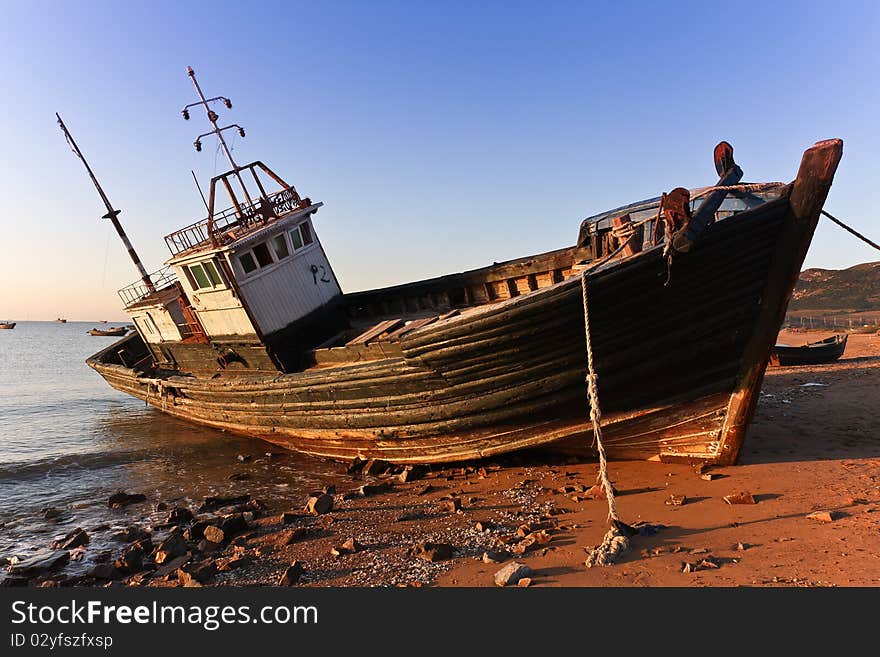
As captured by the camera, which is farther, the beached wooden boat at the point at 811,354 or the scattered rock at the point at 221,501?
the beached wooden boat at the point at 811,354

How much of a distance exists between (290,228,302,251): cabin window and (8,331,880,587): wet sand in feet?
18.7

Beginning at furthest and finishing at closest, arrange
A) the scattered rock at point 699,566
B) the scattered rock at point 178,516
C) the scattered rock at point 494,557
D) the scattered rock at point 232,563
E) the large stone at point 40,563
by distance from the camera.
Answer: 1. the scattered rock at point 178,516
2. the large stone at point 40,563
3. the scattered rock at point 232,563
4. the scattered rock at point 494,557
5. the scattered rock at point 699,566

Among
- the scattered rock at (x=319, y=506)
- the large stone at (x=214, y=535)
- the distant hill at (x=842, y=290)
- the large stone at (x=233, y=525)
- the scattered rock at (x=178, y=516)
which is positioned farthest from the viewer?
the distant hill at (x=842, y=290)

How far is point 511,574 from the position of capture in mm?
4598

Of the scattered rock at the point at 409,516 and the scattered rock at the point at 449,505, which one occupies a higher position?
the scattered rock at the point at 409,516

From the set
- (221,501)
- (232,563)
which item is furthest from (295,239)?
(232,563)

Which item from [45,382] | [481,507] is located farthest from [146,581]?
[45,382]

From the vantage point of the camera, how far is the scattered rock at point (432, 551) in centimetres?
529

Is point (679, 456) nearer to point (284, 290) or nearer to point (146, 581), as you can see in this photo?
point (146, 581)

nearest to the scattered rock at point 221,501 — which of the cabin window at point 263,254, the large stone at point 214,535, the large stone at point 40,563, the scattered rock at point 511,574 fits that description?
the large stone at point 214,535

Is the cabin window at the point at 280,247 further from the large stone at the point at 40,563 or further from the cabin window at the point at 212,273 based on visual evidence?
the large stone at the point at 40,563

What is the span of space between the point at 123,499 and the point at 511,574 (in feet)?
25.6

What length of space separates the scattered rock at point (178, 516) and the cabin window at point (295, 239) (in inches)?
243

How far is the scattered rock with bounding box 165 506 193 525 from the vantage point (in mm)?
7810
